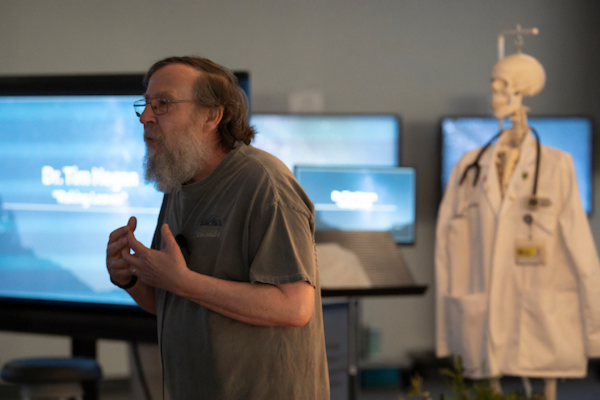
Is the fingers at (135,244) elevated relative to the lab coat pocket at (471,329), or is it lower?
elevated

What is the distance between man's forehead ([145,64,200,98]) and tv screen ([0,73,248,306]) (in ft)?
2.74

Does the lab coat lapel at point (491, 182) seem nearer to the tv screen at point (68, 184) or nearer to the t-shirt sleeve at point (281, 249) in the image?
the tv screen at point (68, 184)

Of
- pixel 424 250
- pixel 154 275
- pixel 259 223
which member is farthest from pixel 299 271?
pixel 424 250

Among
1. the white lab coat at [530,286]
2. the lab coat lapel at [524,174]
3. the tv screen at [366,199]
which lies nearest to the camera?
the white lab coat at [530,286]

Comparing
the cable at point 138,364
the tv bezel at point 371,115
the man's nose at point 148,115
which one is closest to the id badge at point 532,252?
the tv bezel at point 371,115

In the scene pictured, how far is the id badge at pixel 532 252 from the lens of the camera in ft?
8.55

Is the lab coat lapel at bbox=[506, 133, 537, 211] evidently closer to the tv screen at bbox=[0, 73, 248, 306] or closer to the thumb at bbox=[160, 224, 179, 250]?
the tv screen at bbox=[0, 73, 248, 306]

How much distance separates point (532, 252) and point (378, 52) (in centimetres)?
217

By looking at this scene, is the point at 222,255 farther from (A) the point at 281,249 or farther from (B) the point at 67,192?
(B) the point at 67,192

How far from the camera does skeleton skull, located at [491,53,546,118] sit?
275cm

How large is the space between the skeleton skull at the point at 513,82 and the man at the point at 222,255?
71.7 inches

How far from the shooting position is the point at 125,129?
212cm

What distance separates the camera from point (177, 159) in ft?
4.17

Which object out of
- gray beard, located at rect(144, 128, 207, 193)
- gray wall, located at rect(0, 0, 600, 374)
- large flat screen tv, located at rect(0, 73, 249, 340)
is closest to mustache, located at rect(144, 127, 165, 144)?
gray beard, located at rect(144, 128, 207, 193)
